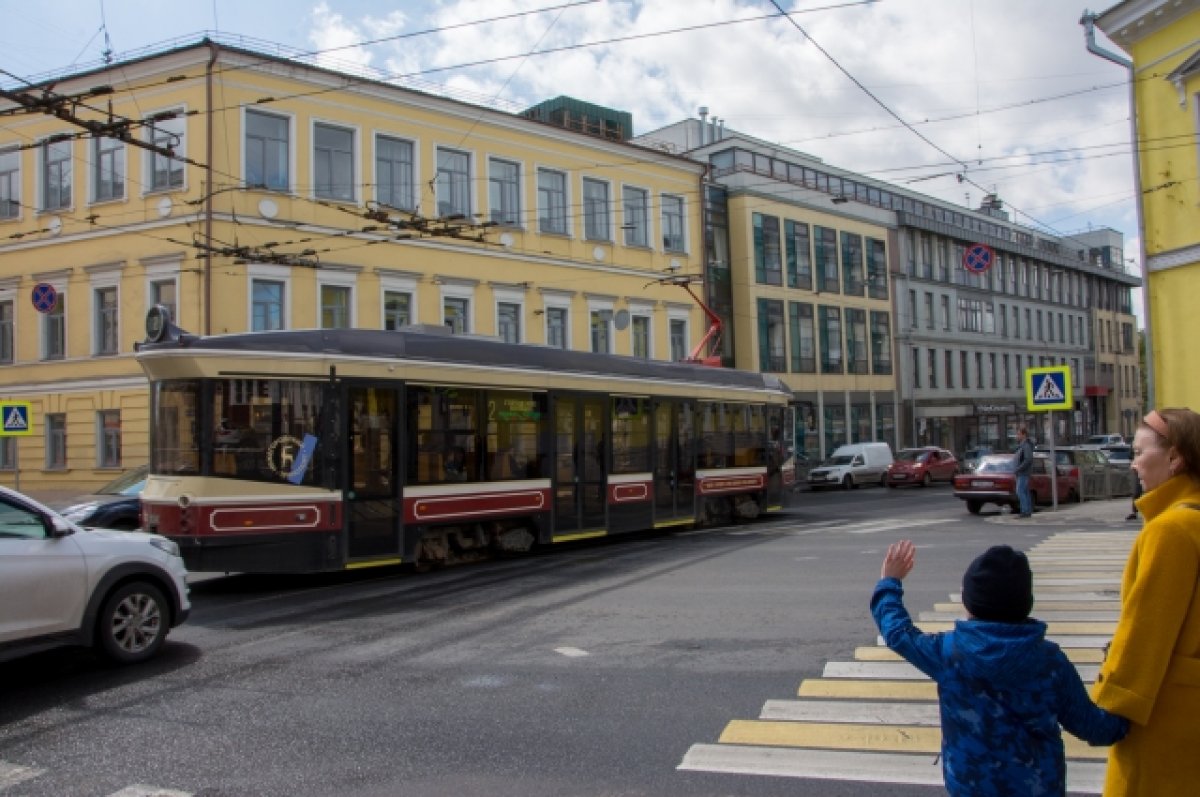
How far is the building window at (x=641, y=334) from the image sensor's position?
36281 mm

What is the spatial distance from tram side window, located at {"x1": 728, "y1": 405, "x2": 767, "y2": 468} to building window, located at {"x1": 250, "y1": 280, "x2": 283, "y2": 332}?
1327 centimetres

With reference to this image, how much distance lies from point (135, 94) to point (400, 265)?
8.44 m

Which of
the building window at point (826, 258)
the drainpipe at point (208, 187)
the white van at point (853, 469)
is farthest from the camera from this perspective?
the building window at point (826, 258)

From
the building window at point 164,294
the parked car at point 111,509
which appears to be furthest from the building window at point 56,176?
the parked car at point 111,509

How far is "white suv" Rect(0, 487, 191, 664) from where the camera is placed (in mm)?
6969

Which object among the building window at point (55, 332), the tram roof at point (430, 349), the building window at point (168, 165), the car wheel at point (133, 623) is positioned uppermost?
the building window at point (168, 165)

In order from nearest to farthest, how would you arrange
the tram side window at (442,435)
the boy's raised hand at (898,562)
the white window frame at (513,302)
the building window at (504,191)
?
the boy's raised hand at (898,562), the tram side window at (442,435), the white window frame at (513,302), the building window at (504,191)

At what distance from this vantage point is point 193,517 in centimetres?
1104

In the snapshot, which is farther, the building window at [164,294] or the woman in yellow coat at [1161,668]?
the building window at [164,294]

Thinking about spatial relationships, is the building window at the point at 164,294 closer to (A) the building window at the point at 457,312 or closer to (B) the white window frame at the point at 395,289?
(B) the white window frame at the point at 395,289

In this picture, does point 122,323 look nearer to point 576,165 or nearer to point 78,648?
point 576,165

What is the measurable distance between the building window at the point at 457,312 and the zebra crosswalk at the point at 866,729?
23.6 m

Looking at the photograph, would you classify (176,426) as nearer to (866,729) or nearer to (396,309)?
(866,729)

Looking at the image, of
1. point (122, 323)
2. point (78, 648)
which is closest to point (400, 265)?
point (122, 323)
